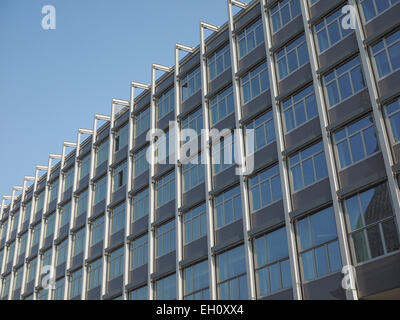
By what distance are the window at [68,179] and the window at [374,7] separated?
30840mm

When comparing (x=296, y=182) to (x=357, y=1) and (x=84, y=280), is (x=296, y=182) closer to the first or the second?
(x=357, y=1)

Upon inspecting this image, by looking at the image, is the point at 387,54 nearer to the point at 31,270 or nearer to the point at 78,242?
the point at 78,242

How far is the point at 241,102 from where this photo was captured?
32.7 metres

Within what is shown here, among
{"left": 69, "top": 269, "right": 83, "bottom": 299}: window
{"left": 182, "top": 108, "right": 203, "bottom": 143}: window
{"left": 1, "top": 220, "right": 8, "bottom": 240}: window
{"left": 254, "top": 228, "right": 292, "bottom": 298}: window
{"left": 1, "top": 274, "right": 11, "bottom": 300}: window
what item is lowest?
{"left": 254, "top": 228, "right": 292, "bottom": 298}: window

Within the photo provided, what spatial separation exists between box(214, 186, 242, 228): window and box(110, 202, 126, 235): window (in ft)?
34.3

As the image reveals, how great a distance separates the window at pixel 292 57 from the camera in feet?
97.1

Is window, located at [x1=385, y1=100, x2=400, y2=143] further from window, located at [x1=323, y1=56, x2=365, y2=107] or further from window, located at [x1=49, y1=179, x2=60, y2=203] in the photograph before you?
window, located at [x1=49, y1=179, x2=60, y2=203]

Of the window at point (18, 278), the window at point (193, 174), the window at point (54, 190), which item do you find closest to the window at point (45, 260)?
the window at point (18, 278)

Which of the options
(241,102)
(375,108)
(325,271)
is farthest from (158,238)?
(375,108)

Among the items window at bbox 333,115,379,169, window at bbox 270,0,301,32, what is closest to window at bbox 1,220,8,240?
window at bbox 270,0,301,32

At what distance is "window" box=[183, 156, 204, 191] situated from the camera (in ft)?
111

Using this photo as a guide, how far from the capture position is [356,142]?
2517cm
